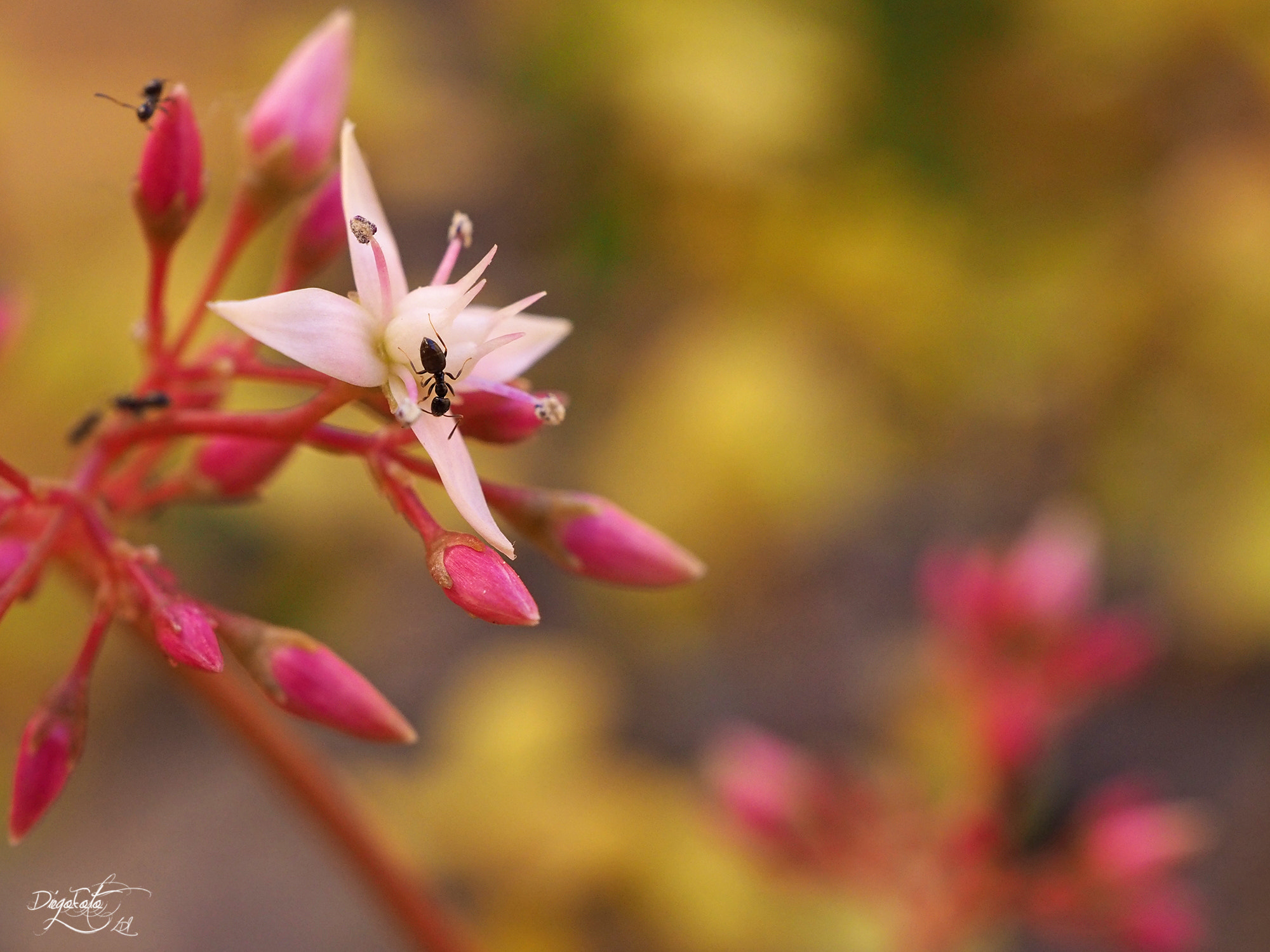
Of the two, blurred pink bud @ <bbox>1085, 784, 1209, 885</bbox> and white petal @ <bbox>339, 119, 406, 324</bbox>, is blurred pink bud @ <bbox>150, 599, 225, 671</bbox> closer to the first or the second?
white petal @ <bbox>339, 119, 406, 324</bbox>

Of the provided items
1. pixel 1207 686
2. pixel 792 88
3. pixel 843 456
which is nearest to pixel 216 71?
pixel 792 88

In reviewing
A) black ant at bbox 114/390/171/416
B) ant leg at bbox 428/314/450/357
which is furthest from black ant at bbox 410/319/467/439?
black ant at bbox 114/390/171/416

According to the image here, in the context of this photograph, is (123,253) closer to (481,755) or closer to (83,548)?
(481,755)

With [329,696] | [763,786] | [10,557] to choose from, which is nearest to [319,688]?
[329,696]

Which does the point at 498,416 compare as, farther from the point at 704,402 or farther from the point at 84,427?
the point at 704,402

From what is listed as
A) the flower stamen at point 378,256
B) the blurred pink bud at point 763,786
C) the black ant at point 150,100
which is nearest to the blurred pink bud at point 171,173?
the black ant at point 150,100

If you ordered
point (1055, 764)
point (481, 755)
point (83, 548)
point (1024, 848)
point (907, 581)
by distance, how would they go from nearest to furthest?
1. point (83, 548)
2. point (1024, 848)
3. point (481, 755)
4. point (1055, 764)
5. point (907, 581)

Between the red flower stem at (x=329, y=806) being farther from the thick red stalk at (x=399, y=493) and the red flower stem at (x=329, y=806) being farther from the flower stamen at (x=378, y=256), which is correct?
the flower stamen at (x=378, y=256)
